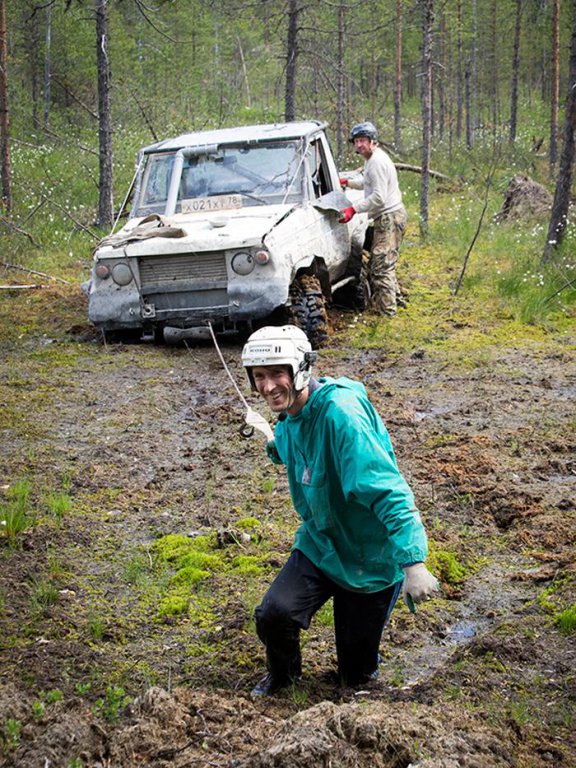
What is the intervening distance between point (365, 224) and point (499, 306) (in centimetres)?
184

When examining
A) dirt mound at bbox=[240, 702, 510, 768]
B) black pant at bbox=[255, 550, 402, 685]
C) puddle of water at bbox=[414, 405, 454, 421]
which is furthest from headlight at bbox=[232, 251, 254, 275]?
dirt mound at bbox=[240, 702, 510, 768]

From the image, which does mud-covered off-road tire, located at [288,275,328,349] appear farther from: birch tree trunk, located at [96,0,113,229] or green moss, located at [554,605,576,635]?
birch tree trunk, located at [96,0,113,229]

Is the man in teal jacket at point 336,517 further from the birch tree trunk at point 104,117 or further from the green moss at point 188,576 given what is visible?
the birch tree trunk at point 104,117

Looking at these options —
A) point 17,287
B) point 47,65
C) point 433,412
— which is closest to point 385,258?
point 433,412

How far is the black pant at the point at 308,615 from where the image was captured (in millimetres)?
3689

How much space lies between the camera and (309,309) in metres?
9.73

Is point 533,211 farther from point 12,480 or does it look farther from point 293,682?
point 293,682

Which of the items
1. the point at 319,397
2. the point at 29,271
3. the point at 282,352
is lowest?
the point at 29,271

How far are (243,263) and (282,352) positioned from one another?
5931 mm

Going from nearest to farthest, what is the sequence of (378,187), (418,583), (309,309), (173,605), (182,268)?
(418,583), (173,605), (182,268), (309,309), (378,187)

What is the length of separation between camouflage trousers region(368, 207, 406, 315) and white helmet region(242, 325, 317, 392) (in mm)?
7760

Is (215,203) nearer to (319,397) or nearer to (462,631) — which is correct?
(462,631)

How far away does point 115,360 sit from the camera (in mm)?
9648

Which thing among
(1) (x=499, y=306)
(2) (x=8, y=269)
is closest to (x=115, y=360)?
(1) (x=499, y=306)
